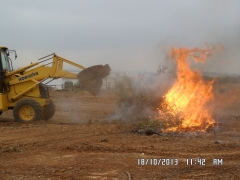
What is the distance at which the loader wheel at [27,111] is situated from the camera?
14.2m

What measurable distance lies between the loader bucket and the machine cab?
3494mm

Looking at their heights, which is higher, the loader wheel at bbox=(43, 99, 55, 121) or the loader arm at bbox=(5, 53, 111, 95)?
the loader arm at bbox=(5, 53, 111, 95)

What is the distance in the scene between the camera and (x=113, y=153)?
8484mm

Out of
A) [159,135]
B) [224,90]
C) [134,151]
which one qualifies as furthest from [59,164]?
[224,90]

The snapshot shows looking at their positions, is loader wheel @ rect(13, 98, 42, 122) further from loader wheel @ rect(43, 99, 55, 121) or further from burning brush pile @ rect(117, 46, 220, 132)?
burning brush pile @ rect(117, 46, 220, 132)

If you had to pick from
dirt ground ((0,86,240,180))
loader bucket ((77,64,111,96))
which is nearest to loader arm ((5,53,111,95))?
loader bucket ((77,64,111,96))

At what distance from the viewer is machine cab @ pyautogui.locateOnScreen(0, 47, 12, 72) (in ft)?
48.4

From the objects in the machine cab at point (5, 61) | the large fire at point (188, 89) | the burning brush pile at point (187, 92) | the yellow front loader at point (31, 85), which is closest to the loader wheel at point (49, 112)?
the yellow front loader at point (31, 85)

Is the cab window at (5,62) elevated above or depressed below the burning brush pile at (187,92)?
above

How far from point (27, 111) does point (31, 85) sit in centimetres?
117

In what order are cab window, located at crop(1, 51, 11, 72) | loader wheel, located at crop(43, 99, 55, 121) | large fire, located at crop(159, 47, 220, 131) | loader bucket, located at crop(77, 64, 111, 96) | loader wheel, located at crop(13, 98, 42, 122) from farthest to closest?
loader wheel, located at crop(43, 99, 55, 121) < cab window, located at crop(1, 51, 11, 72) < loader wheel, located at crop(13, 98, 42, 122) < loader bucket, located at crop(77, 64, 111, 96) < large fire, located at crop(159, 47, 220, 131)

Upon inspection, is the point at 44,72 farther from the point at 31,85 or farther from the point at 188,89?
the point at 188,89

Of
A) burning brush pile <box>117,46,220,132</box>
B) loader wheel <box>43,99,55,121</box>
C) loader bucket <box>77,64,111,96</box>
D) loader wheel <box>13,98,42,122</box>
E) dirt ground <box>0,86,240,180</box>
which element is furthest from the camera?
loader wheel <box>43,99,55,121</box>

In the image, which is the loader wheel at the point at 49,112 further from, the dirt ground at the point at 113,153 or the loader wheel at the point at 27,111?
the dirt ground at the point at 113,153
